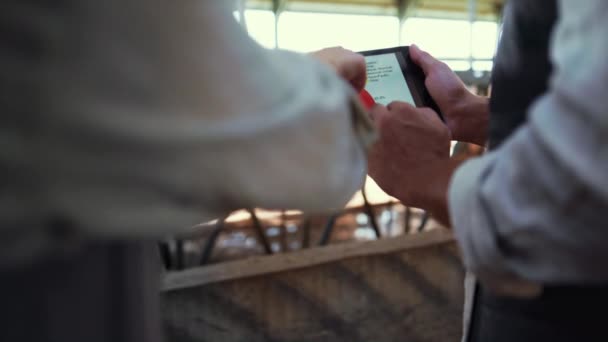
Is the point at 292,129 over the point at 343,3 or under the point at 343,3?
under

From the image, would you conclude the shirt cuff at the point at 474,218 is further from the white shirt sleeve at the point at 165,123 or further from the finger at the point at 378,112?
the finger at the point at 378,112

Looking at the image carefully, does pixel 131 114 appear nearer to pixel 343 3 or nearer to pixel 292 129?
pixel 292 129

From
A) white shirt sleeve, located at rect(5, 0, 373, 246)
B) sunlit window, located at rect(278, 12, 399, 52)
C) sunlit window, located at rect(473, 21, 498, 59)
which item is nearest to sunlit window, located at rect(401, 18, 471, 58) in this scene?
sunlit window, located at rect(473, 21, 498, 59)

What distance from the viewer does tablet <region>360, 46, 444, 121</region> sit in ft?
2.79

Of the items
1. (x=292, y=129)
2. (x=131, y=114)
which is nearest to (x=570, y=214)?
(x=292, y=129)

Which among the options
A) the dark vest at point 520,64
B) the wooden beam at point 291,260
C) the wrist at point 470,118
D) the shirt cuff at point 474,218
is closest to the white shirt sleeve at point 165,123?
the shirt cuff at point 474,218

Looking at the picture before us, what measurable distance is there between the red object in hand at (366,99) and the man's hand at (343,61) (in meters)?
0.19

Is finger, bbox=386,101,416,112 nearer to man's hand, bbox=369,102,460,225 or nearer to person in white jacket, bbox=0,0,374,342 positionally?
man's hand, bbox=369,102,460,225

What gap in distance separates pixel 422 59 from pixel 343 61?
14.9 inches

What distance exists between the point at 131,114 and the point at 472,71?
1.83 m

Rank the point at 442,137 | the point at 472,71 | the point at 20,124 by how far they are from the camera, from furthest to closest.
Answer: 1. the point at 472,71
2. the point at 442,137
3. the point at 20,124

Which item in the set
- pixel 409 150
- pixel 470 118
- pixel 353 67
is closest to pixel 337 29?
pixel 470 118

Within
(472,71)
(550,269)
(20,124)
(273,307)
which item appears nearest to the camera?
(20,124)

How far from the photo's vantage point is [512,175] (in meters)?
0.41
